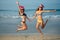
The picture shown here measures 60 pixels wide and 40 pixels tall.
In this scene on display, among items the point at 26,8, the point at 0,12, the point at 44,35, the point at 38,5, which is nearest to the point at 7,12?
the point at 0,12

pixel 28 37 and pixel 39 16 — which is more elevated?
pixel 39 16

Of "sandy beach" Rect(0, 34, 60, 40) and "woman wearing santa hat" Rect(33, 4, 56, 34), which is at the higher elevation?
"woman wearing santa hat" Rect(33, 4, 56, 34)

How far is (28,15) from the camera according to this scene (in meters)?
1.70

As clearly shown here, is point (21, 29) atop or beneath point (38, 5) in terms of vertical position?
beneath

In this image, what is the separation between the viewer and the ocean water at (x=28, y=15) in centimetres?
169

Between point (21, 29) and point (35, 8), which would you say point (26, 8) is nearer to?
point (35, 8)

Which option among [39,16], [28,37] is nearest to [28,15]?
[39,16]

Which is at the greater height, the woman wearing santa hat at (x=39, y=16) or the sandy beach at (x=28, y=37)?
the woman wearing santa hat at (x=39, y=16)

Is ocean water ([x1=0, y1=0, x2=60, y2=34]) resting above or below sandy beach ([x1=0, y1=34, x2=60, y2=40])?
above

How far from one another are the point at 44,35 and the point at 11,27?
1.08 ft

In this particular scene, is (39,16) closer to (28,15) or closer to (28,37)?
(28,15)

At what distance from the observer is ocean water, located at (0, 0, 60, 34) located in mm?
1689

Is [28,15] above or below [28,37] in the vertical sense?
above

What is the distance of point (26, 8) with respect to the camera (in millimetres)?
1709
